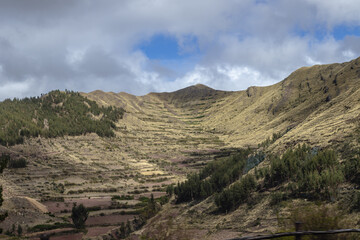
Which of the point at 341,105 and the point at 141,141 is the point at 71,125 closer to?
the point at 141,141

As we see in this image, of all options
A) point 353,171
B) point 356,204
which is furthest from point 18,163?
point 356,204

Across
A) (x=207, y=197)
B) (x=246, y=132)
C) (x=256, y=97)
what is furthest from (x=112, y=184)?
(x=256, y=97)

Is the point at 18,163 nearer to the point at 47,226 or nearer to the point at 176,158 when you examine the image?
the point at 47,226

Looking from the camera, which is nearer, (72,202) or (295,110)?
(72,202)

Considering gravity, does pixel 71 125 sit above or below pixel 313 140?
above

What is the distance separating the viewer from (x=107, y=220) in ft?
151

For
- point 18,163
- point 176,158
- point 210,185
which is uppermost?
point 176,158

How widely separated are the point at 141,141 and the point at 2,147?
59.5 metres

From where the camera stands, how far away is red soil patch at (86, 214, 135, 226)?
44.2 metres

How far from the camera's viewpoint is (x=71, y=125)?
129 meters

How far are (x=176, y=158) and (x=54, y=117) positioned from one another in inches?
2318

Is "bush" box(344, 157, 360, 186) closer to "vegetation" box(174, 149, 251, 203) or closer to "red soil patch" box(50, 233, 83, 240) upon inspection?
"vegetation" box(174, 149, 251, 203)

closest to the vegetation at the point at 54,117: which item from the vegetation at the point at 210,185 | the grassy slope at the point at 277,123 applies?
the grassy slope at the point at 277,123

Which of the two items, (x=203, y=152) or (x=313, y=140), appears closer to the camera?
(x=313, y=140)
